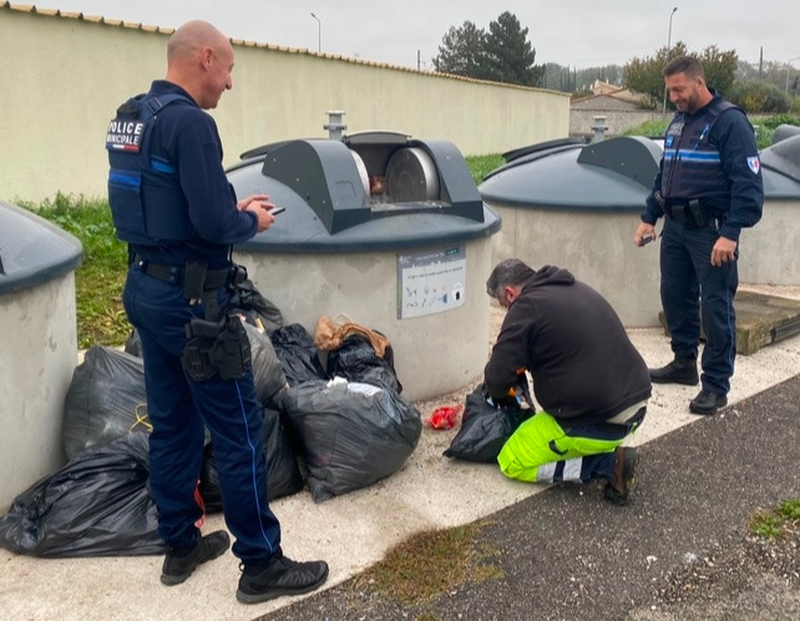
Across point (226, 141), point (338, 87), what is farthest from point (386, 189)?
point (338, 87)

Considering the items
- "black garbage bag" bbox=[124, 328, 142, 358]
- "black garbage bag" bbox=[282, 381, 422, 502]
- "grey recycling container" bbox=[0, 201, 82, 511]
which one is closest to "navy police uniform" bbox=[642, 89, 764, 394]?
"black garbage bag" bbox=[282, 381, 422, 502]

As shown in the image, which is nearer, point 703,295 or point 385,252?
point 385,252

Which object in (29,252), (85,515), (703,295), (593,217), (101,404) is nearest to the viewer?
(85,515)

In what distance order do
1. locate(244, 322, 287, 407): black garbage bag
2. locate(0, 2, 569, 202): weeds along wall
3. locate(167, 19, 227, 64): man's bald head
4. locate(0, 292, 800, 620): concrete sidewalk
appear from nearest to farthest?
locate(167, 19, 227, 64): man's bald head → locate(0, 292, 800, 620): concrete sidewalk → locate(244, 322, 287, 407): black garbage bag → locate(0, 2, 569, 202): weeds along wall

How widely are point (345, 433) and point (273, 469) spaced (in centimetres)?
32

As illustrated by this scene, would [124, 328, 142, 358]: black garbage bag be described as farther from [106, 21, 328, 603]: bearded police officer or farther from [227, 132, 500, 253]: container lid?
[106, 21, 328, 603]: bearded police officer

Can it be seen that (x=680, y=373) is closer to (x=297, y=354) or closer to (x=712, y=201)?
(x=712, y=201)

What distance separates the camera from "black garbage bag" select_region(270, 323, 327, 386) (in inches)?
150

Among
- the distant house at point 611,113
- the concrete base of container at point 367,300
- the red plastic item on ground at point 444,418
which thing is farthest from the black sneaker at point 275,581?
the distant house at point 611,113

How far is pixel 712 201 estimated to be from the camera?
14.1 ft

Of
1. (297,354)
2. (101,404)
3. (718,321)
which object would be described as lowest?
(101,404)

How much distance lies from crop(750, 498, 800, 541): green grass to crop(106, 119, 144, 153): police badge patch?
265 cm

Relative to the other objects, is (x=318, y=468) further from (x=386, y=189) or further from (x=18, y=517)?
(x=386, y=189)

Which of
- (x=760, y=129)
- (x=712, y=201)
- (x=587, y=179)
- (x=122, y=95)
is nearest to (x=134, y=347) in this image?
(x=712, y=201)
